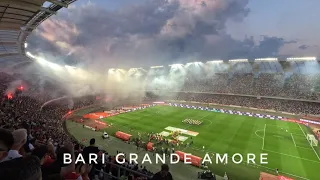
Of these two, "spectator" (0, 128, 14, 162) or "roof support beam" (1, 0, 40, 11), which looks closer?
"spectator" (0, 128, 14, 162)

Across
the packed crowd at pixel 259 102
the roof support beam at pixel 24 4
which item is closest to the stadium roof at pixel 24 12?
the roof support beam at pixel 24 4

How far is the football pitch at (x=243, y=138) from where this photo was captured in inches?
947

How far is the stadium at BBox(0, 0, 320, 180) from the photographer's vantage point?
7148 mm

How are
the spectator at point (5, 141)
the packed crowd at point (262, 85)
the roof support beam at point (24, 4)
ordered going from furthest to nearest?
the packed crowd at point (262, 85) → the roof support beam at point (24, 4) → the spectator at point (5, 141)

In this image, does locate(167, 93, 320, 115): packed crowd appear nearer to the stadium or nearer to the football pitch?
the stadium

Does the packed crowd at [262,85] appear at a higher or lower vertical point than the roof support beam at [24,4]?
lower

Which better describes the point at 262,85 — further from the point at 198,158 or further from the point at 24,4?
the point at 24,4

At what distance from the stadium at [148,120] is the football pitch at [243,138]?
6.3 inches

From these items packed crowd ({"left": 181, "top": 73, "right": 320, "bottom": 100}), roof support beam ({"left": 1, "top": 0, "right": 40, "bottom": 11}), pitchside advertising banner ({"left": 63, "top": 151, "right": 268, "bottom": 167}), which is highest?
roof support beam ({"left": 1, "top": 0, "right": 40, "bottom": 11})

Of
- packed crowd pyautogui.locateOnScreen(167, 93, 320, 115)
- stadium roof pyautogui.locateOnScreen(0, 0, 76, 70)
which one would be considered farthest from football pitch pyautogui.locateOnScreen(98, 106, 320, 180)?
stadium roof pyautogui.locateOnScreen(0, 0, 76, 70)

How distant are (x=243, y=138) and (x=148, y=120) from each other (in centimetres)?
2009

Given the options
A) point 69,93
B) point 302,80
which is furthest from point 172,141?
point 302,80

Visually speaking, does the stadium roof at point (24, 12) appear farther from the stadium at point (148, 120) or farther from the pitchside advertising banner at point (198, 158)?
the pitchside advertising banner at point (198, 158)

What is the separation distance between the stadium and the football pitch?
0.16 meters
